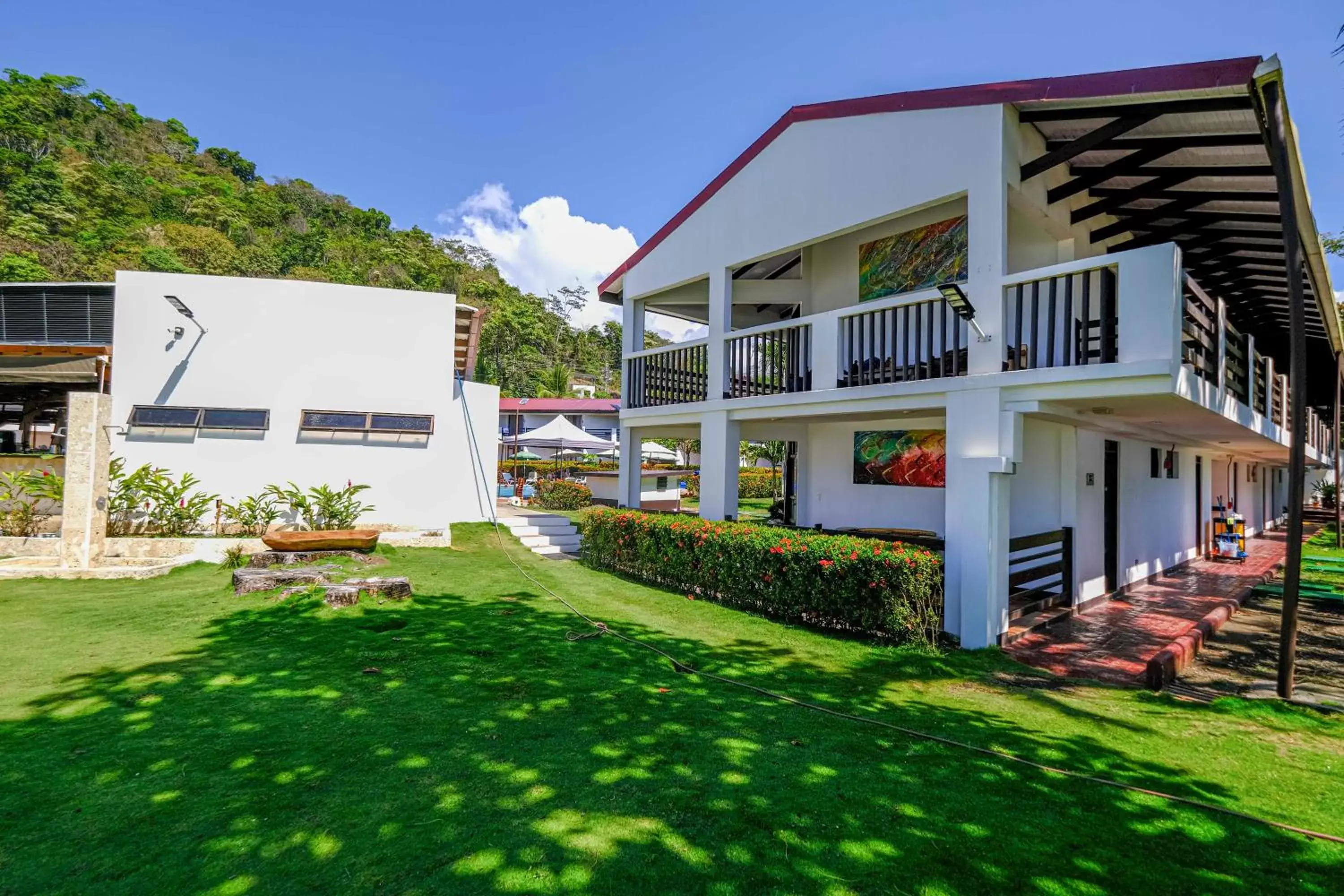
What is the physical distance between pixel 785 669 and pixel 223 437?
12.3m

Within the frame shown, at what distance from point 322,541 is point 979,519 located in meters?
9.73

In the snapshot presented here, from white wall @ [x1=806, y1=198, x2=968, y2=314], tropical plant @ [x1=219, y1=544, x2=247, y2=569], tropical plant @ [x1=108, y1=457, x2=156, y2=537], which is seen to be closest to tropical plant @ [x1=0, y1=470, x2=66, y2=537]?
tropical plant @ [x1=108, y1=457, x2=156, y2=537]

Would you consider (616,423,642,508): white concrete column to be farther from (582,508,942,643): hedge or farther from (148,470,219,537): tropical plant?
(148,470,219,537): tropical plant

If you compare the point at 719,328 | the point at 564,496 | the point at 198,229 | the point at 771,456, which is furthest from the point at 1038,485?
the point at 198,229

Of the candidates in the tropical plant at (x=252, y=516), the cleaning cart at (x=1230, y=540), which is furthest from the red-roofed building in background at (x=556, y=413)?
the cleaning cart at (x=1230, y=540)

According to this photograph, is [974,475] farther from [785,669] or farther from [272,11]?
[272,11]

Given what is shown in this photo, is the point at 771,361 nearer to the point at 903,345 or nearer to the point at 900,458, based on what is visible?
the point at 903,345

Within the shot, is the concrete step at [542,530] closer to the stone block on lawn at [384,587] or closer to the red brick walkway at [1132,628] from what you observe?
the stone block on lawn at [384,587]

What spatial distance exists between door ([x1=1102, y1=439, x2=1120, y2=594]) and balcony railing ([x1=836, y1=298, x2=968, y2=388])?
390 centimetres

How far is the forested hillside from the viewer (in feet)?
125

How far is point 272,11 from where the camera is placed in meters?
16.1

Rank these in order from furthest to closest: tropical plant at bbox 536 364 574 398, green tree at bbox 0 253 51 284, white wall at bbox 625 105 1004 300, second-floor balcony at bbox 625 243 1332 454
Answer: tropical plant at bbox 536 364 574 398
green tree at bbox 0 253 51 284
white wall at bbox 625 105 1004 300
second-floor balcony at bbox 625 243 1332 454

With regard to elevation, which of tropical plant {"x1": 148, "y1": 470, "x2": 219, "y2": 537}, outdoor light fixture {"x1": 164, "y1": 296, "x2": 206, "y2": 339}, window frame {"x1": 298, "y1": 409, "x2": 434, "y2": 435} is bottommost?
tropical plant {"x1": 148, "y1": 470, "x2": 219, "y2": 537}

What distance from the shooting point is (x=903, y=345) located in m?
7.51
